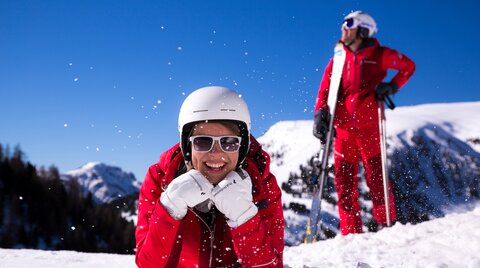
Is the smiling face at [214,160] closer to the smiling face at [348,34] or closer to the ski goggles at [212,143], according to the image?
the ski goggles at [212,143]

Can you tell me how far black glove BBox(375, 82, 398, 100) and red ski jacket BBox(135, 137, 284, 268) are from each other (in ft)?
10.7

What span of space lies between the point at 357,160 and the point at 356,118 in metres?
0.71

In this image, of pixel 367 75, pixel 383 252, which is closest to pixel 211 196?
pixel 383 252

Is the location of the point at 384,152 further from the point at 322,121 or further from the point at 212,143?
the point at 212,143

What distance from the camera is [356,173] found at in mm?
6242

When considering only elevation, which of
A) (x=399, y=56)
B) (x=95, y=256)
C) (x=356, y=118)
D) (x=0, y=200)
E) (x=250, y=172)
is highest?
(x=0, y=200)

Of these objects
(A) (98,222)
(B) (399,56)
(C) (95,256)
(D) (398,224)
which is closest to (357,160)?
(D) (398,224)

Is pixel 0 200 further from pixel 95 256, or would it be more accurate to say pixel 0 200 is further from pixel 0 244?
pixel 95 256

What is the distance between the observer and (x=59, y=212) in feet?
181

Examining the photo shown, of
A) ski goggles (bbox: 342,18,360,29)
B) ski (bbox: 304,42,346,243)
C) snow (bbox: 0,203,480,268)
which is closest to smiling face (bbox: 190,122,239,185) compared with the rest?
snow (bbox: 0,203,480,268)

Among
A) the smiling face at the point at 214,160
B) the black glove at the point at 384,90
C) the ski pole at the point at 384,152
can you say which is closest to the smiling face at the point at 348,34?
the black glove at the point at 384,90

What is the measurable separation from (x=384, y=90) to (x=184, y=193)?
4380 millimetres

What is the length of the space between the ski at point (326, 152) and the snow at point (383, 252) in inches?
31.5

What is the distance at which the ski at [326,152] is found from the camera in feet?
20.8
